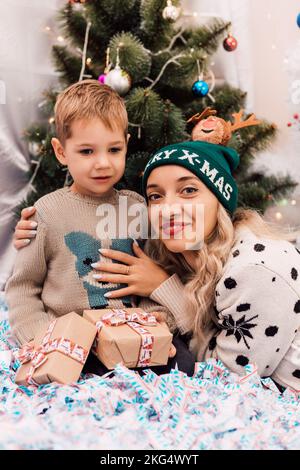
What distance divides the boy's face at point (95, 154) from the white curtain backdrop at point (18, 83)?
90 centimetres

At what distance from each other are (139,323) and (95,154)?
0.46 m

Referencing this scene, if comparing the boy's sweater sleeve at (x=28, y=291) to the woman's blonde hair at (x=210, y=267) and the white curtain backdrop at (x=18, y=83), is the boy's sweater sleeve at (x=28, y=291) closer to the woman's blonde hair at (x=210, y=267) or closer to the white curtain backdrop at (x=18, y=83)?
the woman's blonde hair at (x=210, y=267)

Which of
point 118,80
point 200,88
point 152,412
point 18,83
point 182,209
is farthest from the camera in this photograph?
point 18,83

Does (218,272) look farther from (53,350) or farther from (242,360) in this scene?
(53,350)

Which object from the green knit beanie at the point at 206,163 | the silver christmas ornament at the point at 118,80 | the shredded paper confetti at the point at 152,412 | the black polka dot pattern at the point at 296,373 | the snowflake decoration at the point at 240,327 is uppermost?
the silver christmas ornament at the point at 118,80

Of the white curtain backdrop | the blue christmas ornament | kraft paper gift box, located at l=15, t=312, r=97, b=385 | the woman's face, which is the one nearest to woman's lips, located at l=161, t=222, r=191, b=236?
the woman's face

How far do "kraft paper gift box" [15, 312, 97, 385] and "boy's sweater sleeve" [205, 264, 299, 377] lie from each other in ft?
1.19

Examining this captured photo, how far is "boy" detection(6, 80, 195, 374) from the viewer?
4.27 ft

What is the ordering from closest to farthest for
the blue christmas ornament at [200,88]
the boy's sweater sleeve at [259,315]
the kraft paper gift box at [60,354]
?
1. the kraft paper gift box at [60,354]
2. the boy's sweater sleeve at [259,315]
3. the blue christmas ornament at [200,88]

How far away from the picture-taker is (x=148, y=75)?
69.0 inches

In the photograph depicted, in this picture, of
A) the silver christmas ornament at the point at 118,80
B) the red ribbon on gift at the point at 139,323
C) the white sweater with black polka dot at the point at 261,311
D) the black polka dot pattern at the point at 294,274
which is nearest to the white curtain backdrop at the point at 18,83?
the silver christmas ornament at the point at 118,80

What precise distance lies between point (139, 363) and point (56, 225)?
0.44 metres

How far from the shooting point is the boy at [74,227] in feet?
4.27

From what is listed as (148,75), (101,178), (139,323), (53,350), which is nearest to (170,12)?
(148,75)
